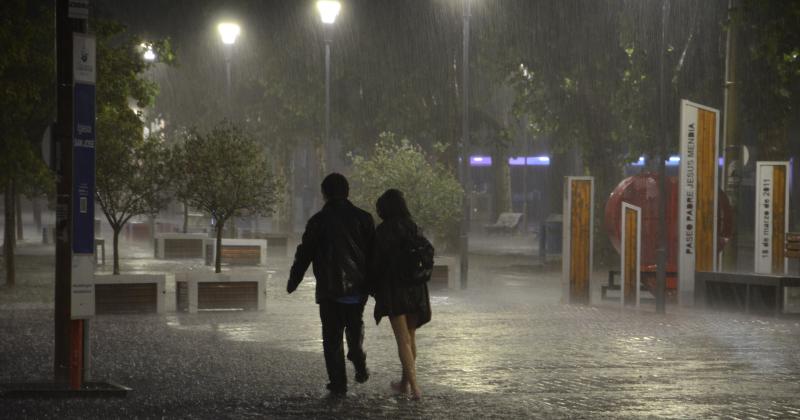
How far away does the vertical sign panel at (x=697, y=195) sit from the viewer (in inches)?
773

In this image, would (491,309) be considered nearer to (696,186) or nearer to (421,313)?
(696,186)

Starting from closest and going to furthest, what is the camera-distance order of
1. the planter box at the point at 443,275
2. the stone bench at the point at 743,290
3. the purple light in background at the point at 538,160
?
1. the stone bench at the point at 743,290
2. the planter box at the point at 443,275
3. the purple light in background at the point at 538,160

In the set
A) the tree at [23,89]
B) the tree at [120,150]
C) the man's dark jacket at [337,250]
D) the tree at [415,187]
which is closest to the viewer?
the man's dark jacket at [337,250]

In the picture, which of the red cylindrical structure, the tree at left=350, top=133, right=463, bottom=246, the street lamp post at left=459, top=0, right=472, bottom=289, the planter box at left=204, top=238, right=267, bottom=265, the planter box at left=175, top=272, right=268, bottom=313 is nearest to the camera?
the planter box at left=175, top=272, right=268, bottom=313

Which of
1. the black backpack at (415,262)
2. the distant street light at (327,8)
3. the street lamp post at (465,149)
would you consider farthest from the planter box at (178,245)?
the black backpack at (415,262)

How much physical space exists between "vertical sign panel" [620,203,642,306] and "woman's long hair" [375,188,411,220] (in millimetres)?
9937

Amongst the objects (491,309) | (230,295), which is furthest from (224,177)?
(491,309)

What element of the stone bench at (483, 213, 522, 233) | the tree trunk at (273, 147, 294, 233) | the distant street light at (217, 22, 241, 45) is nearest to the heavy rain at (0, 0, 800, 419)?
the distant street light at (217, 22, 241, 45)

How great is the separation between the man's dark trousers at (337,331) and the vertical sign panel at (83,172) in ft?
6.10

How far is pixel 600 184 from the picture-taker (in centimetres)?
3130

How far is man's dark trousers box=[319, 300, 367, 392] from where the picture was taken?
999 cm

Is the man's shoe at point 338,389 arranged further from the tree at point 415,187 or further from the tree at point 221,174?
the tree at point 415,187

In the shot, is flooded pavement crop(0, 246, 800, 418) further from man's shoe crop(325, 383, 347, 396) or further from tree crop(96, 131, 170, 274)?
tree crop(96, 131, 170, 274)

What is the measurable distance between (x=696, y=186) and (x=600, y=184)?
11.6 metres
